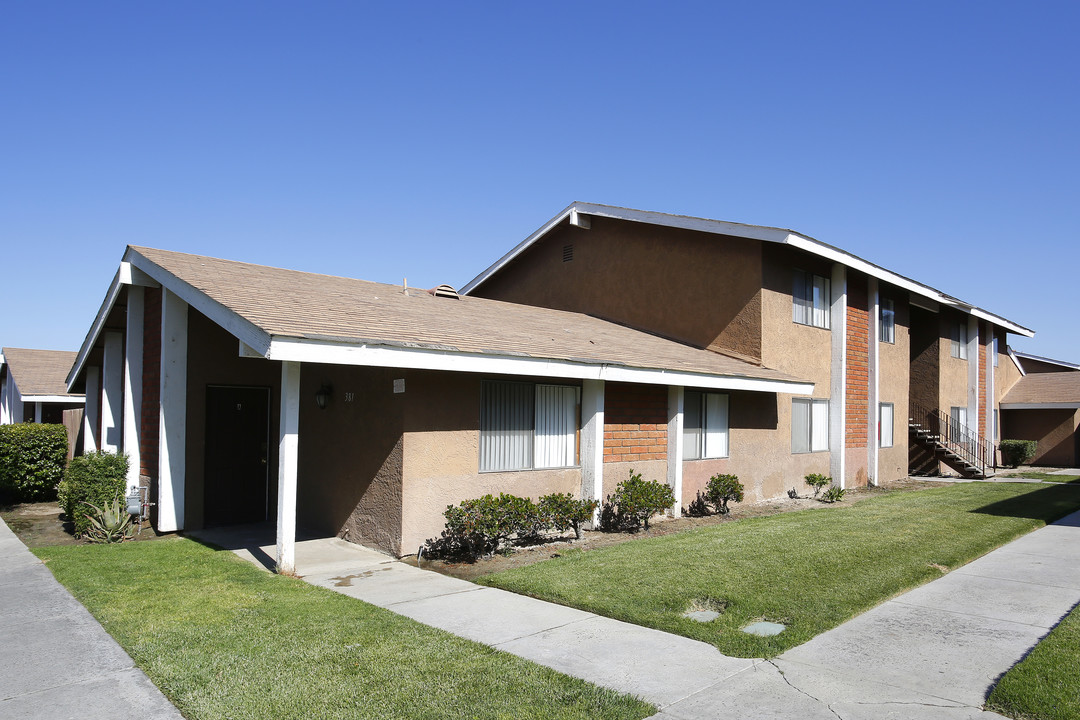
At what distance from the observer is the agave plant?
1020cm

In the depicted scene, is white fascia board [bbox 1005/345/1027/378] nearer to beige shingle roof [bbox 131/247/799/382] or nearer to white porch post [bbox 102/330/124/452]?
beige shingle roof [bbox 131/247/799/382]

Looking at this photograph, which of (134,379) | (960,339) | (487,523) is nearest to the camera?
(487,523)

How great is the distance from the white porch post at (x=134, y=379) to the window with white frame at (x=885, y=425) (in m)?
17.1

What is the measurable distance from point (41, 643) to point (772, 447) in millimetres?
13262

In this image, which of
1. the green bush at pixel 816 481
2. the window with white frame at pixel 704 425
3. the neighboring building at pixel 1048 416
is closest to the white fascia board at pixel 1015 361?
the neighboring building at pixel 1048 416

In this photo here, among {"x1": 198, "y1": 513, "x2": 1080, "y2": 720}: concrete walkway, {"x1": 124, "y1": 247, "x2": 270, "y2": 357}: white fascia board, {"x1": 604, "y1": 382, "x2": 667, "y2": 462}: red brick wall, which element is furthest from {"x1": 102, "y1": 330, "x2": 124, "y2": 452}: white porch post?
{"x1": 604, "y1": 382, "x2": 667, "y2": 462}: red brick wall

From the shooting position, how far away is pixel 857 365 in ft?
59.6

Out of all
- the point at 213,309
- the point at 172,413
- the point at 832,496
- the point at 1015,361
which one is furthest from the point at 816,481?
the point at 1015,361

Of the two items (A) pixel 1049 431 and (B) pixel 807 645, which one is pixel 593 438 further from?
(A) pixel 1049 431

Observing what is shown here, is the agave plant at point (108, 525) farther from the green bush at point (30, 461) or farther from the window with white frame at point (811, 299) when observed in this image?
the window with white frame at point (811, 299)

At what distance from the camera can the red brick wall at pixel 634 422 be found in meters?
12.0

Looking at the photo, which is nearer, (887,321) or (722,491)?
(722,491)

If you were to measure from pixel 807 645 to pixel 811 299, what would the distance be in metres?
12.4

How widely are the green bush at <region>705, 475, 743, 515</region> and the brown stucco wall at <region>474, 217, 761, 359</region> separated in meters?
2.99
